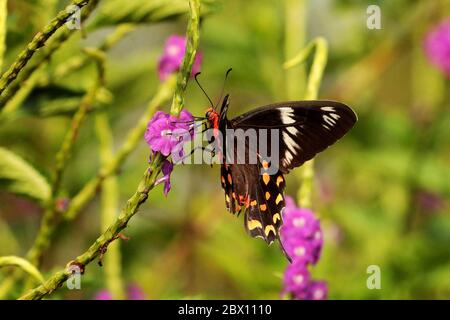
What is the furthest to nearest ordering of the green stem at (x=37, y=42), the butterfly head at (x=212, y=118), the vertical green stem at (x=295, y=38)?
the vertical green stem at (x=295, y=38) < the butterfly head at (x=212, y=118) < the green stem at (x=37, y=42)

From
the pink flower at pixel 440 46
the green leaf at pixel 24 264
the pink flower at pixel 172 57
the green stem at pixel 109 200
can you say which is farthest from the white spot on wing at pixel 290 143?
the pink flower at pixel 440 46

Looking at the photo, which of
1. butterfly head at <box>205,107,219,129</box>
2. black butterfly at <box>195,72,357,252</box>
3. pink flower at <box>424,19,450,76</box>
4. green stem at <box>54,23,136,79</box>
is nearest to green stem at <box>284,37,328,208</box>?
black butterfly at <box>195,72,357,252</box>

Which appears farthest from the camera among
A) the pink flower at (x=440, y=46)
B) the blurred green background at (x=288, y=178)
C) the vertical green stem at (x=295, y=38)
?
the pink flower at (x=440, y=46)

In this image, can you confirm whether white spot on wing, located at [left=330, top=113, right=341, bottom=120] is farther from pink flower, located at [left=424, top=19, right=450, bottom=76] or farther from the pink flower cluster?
pink flower, located at [left=424, top=19, right=450, bottom=76]

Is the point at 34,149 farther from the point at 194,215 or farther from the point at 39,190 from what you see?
the point at 39,190

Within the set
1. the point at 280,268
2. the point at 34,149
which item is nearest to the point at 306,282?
the point at 280,268

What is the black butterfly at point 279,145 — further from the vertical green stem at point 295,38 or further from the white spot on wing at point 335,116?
the vertical green stem at point 295,38
